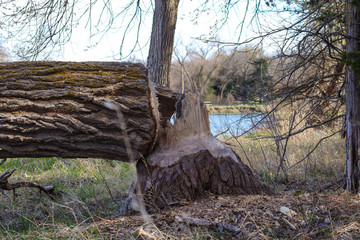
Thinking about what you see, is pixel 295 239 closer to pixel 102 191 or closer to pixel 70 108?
pixel 70 108

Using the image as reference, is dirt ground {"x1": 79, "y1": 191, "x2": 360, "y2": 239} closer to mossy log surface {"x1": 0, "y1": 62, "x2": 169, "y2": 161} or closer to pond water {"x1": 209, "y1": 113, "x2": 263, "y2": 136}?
mossy log surface {"x1": 0, "y1": 62, "x2": 169, "y2": 161}

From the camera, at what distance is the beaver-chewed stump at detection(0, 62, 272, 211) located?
109 inches

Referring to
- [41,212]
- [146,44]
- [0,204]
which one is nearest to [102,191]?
[41,212]

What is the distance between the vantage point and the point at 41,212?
3.48 meters

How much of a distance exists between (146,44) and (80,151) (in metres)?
5.00

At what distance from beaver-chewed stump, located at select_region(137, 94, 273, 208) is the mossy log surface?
324 mm

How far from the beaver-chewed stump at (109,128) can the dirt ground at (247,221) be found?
13.8 inches

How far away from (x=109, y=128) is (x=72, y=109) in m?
0.36

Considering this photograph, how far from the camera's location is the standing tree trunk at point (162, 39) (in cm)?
605

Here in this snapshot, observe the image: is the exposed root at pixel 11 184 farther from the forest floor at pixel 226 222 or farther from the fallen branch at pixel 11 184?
the forest floor at pixel 226 222

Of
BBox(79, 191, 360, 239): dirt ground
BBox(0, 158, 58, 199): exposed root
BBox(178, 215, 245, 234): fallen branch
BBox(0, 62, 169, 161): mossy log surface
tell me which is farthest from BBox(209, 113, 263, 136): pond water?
BBox(0, 158, 58, 199): exposed root

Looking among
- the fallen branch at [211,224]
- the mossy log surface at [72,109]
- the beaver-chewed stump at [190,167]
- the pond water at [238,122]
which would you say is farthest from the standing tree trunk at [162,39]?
the fallen branch at [211,224]

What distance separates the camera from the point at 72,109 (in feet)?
9.10

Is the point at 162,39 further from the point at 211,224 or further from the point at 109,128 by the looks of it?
the point at 211,224
